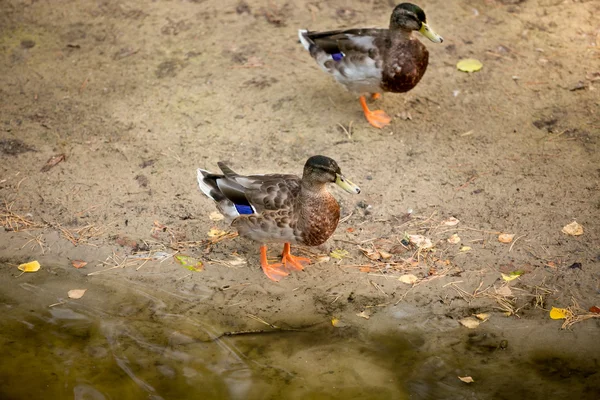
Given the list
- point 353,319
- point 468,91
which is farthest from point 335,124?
point 353,319

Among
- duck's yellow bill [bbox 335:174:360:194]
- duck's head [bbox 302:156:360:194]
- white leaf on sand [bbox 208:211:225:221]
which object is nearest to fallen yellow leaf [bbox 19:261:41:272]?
white leaf on sand [bbox 208:211:225:221]

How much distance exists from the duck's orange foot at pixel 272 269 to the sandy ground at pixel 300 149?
0.06 metres

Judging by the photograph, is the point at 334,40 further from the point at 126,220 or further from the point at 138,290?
the point at 138,290

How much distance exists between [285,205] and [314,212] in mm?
208

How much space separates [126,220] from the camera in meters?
5.21

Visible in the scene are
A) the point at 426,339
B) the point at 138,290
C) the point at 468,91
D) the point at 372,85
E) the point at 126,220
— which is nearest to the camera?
the point at 426,339

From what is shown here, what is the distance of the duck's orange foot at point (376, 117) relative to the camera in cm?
614

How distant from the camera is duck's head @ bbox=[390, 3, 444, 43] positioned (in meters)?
5.86

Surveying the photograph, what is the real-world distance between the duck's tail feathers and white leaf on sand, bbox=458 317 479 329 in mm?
1615

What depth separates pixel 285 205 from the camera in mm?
4602

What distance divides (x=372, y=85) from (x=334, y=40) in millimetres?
533

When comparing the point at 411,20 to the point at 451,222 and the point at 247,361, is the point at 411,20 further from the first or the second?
the point at 247,361

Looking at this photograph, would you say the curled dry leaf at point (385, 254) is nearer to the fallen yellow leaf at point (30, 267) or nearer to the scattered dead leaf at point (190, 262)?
the scattered dead leaf at point (190, 262)

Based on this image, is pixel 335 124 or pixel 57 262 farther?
pixel 335 124
